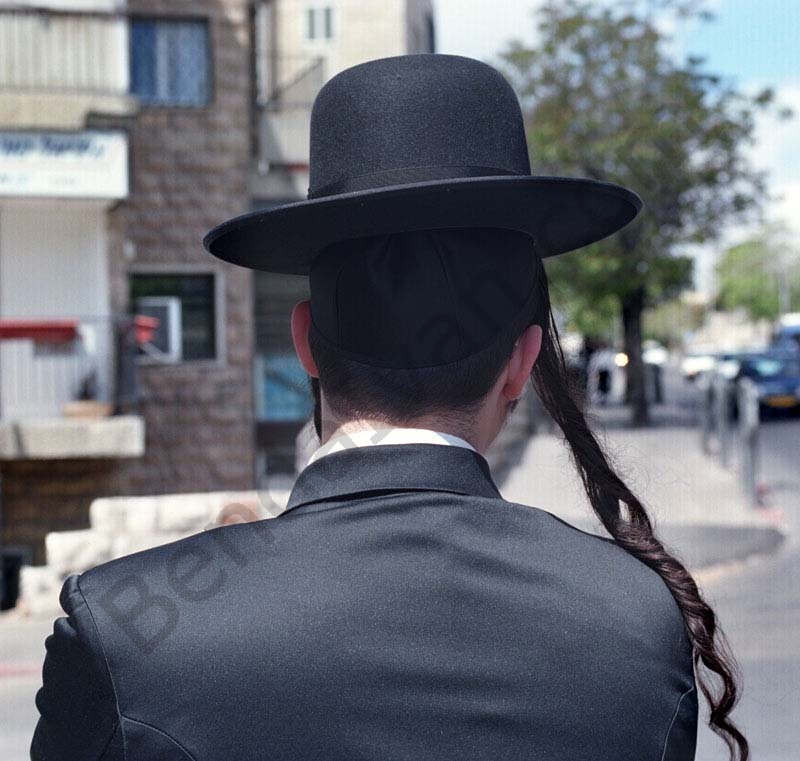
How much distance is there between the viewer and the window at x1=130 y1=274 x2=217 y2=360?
1612 cm

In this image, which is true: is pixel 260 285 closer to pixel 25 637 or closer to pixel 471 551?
pixel 25 637

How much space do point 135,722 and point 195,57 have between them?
1596 centimetres

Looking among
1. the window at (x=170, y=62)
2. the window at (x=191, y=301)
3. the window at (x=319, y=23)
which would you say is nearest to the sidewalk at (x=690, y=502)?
the window at (x=191, y=301)

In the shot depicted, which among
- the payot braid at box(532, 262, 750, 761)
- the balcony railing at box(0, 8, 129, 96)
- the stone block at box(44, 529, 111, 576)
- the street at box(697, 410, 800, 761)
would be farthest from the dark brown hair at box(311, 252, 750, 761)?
the balcony railing at box(0, 8, 129, 96)

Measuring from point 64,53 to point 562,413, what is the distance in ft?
46.8

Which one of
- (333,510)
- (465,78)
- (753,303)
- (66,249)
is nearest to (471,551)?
(333,510)

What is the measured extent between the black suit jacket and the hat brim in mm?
235

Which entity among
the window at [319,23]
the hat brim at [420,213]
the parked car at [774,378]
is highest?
the window at [319,23]

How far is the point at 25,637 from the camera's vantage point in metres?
8.85

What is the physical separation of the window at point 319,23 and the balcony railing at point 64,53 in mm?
4188

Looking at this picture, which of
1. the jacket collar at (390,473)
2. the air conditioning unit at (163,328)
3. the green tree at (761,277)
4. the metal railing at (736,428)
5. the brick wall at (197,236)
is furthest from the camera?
the green tree at (761,277)

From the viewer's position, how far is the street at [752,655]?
20.0 feet

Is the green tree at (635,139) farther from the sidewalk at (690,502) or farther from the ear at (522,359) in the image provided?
the ear at (522,359)

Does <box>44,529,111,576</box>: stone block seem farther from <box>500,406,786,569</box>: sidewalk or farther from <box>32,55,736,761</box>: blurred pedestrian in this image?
<box>32,55,736,761</box>: blurred pedestrian
